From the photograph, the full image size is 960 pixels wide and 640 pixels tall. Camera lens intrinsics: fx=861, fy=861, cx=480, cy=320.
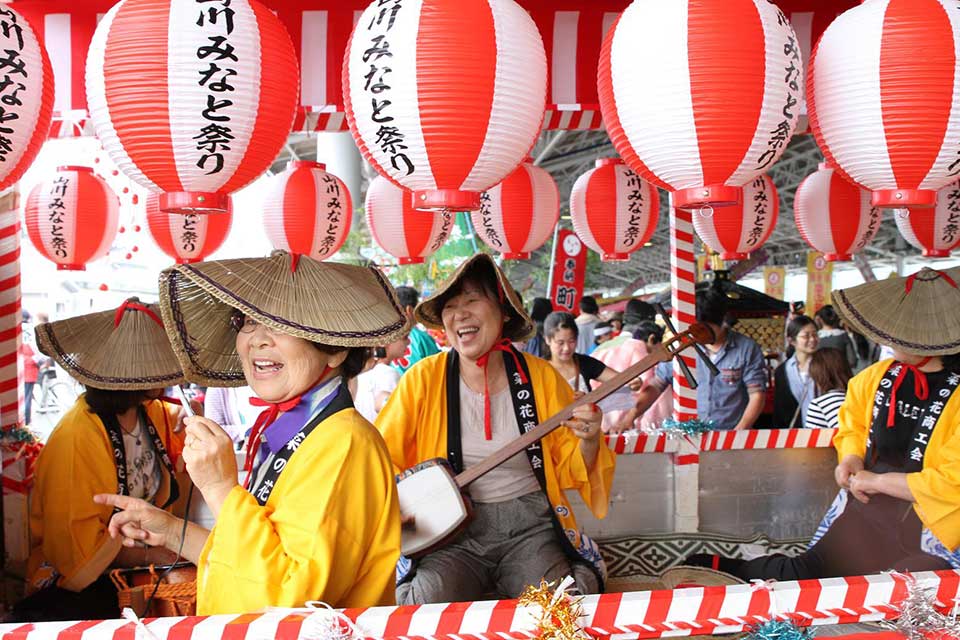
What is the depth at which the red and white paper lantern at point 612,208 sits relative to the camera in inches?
239

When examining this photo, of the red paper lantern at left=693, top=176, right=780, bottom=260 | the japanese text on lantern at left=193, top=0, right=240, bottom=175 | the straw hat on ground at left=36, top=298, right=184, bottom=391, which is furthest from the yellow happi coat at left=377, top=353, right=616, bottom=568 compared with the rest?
the red paper lantern at left=693, top=176, right=780, bottom=260

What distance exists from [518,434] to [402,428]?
20.2 inches

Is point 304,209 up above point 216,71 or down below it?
below

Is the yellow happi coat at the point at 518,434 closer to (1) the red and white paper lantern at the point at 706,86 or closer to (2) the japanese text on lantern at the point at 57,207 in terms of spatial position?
(1) the red and white paper lantern at the point at 706,86

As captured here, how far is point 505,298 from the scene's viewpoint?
Answer: 3.76 metres

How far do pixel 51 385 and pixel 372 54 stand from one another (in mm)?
13887

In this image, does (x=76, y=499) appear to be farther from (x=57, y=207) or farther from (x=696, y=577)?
(x=57, y=207)

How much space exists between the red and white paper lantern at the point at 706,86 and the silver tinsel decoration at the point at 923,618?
4.16 ft

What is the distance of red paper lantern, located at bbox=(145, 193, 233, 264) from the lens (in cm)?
645

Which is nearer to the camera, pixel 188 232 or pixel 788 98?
pixel 788 98

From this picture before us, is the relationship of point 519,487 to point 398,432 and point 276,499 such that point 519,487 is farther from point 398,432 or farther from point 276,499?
point 276,499

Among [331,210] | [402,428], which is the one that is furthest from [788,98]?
[331,210]

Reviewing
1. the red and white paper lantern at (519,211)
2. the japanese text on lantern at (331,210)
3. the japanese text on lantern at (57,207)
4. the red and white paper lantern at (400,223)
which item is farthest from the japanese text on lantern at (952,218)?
the japanese text on lantern at (57,207)

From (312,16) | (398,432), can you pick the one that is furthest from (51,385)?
(398,432)
